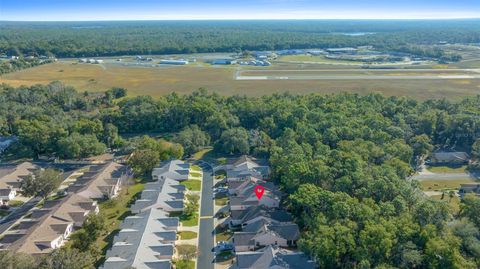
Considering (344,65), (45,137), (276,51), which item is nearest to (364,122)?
(45,137)

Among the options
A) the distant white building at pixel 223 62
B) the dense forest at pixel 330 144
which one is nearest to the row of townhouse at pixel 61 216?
the dense forest at pixel 330 144

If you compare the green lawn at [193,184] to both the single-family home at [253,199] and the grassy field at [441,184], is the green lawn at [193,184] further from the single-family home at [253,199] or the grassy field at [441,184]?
the grassy field at [441,184]

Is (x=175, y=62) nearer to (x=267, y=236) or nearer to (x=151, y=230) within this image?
(x=151, y=230)

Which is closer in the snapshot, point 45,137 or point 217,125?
point 45,137

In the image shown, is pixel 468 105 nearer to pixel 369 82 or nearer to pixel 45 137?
pixel 369 82

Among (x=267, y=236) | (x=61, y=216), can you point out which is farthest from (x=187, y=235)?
(x=61, y=216)

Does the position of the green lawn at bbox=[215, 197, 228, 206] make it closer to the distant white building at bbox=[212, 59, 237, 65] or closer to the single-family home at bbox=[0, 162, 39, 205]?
the single-family home at bbox=[0, 162, 39, 205]
